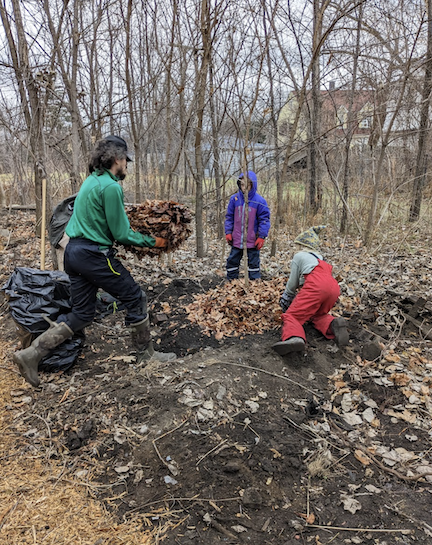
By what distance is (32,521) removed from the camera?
2.05 m

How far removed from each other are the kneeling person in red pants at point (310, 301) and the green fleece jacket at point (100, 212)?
176 cm

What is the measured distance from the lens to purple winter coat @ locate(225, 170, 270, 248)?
5164mm

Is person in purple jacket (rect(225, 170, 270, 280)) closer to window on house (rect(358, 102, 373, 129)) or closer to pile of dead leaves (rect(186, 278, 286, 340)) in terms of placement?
pile of dead leaves (rect(186, 278, 286, 340))

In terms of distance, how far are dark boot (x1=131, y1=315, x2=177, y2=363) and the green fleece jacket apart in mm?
828

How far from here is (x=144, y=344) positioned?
3463 mm

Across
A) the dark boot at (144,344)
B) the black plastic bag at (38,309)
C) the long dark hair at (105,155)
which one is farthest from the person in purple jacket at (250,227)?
the black plastic bag at (38,309)

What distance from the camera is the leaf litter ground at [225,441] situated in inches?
80.4

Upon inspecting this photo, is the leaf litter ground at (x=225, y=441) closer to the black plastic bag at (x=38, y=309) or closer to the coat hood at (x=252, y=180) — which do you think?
the black plastic bag at (x=38, y=309)

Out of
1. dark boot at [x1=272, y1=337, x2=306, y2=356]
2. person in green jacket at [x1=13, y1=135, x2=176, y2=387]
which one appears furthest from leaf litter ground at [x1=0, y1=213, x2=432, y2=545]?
person in green jacket at [x1=13, y1=135, x2=176, y2=387]

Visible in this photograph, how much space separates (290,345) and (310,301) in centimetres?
50

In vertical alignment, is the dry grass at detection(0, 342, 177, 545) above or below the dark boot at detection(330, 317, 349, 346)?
below

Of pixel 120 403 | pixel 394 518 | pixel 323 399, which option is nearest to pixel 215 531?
pixel 394 518

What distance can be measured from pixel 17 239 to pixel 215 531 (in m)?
6.77

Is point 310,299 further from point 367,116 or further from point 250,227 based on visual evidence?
point 367,116
